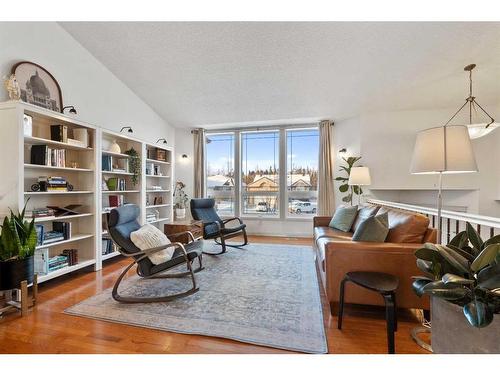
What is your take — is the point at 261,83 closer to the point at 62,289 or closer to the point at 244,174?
the point at 244,174

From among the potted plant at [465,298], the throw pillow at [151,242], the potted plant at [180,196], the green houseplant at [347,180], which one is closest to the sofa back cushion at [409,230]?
the potted plant at [465,298]

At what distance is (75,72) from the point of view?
3205mm

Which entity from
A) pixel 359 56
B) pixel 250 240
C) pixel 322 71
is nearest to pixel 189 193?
pixel 250 240

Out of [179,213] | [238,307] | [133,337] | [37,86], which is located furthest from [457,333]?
[179,213]

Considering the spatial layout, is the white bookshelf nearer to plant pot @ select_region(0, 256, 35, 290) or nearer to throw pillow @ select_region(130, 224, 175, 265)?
plant pot @ select_region(0, 256, 35, 290)

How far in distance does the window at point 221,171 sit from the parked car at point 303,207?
1452 mm

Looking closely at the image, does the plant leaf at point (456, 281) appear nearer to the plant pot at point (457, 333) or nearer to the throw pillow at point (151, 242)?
the plant pot at point (457, 333)

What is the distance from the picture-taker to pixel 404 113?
447 cm

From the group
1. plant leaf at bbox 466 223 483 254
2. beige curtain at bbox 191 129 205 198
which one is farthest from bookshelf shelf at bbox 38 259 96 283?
plant leaf at bbox 466 223 483 254

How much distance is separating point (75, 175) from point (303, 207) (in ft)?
13.9

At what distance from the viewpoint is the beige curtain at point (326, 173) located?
4922mm

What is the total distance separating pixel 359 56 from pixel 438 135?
2.14m

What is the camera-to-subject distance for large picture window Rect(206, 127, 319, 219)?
532 cm

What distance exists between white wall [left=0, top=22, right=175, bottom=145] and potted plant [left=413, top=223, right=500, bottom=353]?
3.98 m
